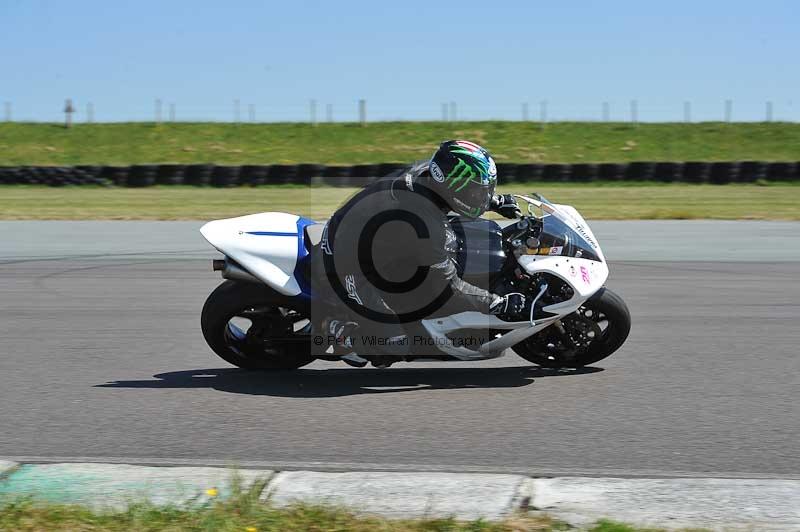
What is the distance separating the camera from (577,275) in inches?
254

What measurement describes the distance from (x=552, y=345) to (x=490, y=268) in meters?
0.71

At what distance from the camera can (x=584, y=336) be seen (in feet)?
22.3

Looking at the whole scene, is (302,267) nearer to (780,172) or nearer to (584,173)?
(584,173)

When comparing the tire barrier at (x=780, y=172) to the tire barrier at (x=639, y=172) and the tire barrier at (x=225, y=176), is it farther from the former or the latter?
the tire barrier at (x=225, y=176)

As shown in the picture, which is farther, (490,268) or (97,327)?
(97,327)

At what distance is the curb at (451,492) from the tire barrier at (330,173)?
75.1 feet

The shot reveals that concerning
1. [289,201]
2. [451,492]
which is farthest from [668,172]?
[451,492]

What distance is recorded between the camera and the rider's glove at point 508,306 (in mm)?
6453

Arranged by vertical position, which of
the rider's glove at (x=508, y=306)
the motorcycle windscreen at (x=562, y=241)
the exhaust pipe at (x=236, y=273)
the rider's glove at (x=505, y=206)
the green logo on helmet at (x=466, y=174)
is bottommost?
the rider's glove at (x=508, y=306)

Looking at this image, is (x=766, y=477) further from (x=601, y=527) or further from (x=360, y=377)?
(x=360, y=377)

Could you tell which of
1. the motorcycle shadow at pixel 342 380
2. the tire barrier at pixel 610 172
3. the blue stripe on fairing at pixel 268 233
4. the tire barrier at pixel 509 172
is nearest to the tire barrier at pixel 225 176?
the tire barrier at pixel 509 172

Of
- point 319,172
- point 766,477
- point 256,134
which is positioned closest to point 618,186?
point 319,172

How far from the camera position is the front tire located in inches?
261

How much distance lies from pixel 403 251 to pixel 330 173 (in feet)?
71.6
